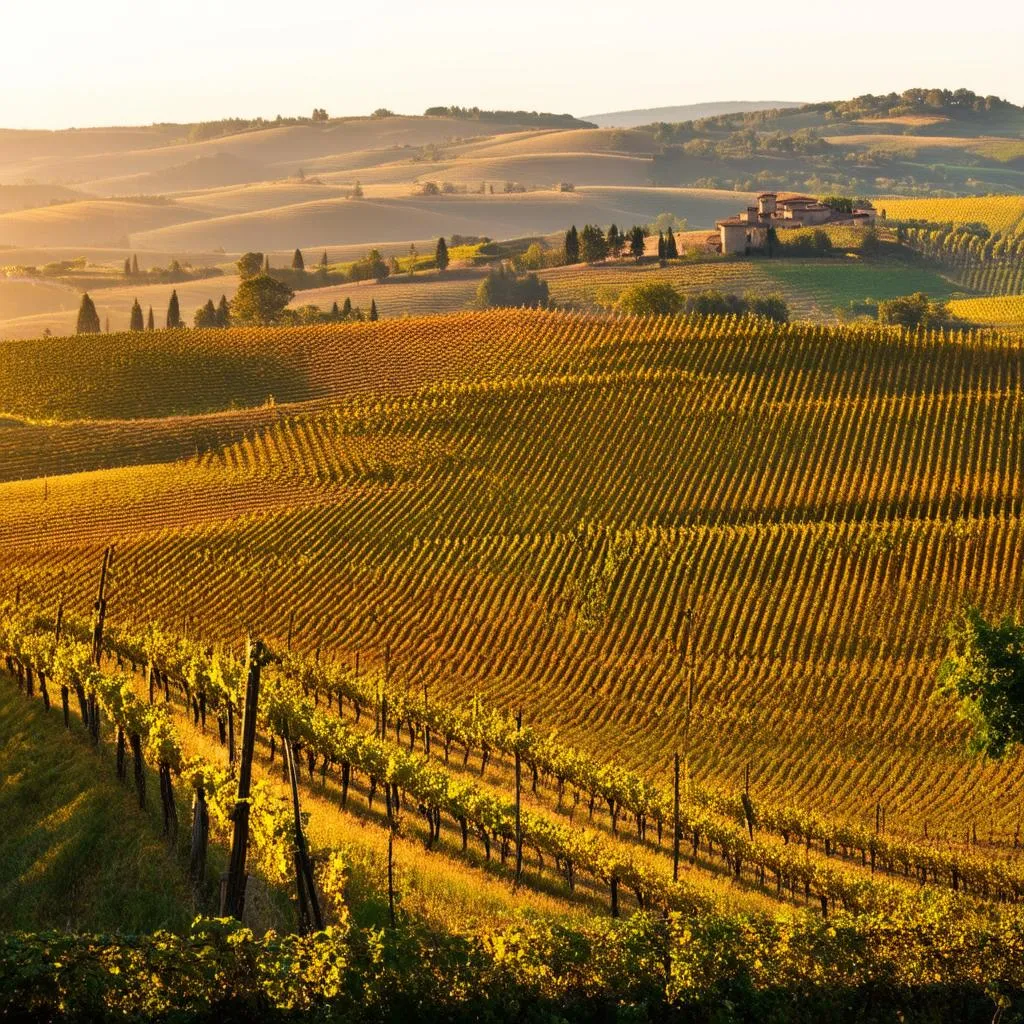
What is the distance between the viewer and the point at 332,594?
71.7 m

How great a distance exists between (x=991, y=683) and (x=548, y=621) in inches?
1229

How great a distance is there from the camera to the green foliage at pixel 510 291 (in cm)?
17500

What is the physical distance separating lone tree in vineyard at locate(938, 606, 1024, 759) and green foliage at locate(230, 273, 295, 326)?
128 metres

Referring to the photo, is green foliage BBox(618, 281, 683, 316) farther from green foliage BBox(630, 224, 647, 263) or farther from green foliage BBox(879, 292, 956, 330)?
green foliage BBox(630, 224, 647, 263)

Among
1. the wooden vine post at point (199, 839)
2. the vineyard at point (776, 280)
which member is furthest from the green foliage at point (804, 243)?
the wooden vine post at point (199, 839)

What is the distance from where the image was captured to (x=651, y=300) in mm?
138875

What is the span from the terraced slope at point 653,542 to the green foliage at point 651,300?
102 ft

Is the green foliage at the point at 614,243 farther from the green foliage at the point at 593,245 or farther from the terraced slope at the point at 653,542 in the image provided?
the terraced slope at the point at 653,542

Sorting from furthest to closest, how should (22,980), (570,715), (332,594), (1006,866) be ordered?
(332,594) → (570,715) → (1006,866) → (22,980)

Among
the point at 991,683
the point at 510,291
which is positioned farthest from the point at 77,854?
the point at 510,291

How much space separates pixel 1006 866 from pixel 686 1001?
73.2 feet

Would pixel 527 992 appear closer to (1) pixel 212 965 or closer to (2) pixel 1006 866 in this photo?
(1) pixel 212 965

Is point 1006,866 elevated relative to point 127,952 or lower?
lower

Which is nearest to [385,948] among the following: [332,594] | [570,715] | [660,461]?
[570,715]
